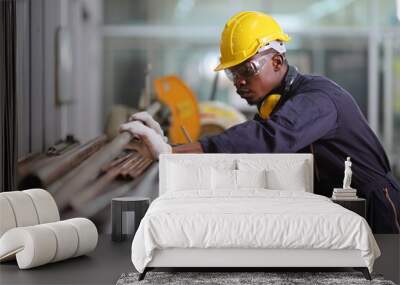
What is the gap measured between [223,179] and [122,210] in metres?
0.88

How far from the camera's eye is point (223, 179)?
5.72 meters

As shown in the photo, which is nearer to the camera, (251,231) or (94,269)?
(251,231)

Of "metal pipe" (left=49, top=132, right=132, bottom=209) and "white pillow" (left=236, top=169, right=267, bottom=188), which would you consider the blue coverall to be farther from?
"metal pipe" (left=49, top=132, right=132, bottom=209)

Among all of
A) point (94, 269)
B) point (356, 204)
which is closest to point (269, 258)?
point (94, 269)

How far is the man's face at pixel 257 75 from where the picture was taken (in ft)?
19.9

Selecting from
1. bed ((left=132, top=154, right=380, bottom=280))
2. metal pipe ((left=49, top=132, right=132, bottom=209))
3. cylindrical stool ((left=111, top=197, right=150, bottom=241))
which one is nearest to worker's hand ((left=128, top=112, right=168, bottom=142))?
metal pipe ((left=49, top=132, right=132, bottom=209))

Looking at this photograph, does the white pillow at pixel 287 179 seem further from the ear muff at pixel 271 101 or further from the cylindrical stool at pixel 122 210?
the cylindrical stool at pixel 122 210

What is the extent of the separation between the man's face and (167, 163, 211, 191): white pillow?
0.77 meters

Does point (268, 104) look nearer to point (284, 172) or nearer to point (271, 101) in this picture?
point (271, 101)

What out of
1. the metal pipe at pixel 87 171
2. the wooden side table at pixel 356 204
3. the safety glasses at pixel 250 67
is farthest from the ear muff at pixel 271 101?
the metal pipe at pixel 87 171

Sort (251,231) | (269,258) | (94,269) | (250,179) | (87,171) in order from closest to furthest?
(251,231)
(269,258)
(94,269)
(250,179)
(87,171)

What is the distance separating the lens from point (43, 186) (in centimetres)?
629

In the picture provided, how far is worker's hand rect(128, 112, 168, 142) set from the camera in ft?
20.4

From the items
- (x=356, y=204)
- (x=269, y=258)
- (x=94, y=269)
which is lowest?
(x=94, y=269)
